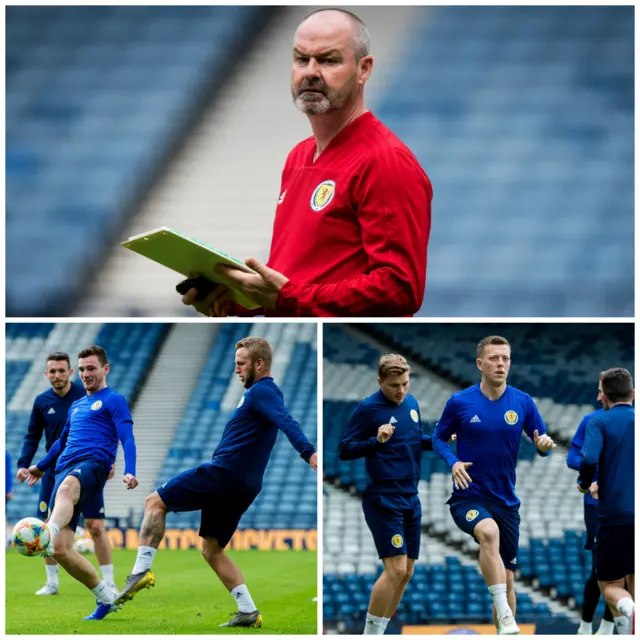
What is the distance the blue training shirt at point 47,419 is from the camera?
458 centimetres

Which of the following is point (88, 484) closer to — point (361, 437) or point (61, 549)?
point (61, 549)

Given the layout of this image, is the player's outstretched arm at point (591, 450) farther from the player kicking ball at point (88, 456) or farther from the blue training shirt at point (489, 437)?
the player kicking ball at point (88, 456)

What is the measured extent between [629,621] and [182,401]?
2163 mm

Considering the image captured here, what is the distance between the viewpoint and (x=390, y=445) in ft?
14.5

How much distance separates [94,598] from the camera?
15.0 feet

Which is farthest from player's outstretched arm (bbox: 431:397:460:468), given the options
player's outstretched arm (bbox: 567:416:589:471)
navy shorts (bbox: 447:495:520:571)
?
player's outstretched arm (bbox: 567:416:589:471)

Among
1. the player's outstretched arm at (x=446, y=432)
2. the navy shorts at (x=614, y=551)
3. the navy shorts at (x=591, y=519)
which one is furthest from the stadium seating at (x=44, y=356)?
the navy shorts at (x=614, y=551)

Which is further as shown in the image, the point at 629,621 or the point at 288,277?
the point at 629,621

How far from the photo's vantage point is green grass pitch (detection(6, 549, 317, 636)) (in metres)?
4.39

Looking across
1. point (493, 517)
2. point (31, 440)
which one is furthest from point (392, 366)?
point (31, 440)

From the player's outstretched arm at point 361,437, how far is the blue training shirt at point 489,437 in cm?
21

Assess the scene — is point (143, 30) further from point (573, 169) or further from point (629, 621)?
point (629, 621)

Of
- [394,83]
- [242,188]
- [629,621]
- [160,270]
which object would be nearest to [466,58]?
[394,83]

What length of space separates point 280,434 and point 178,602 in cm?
79
